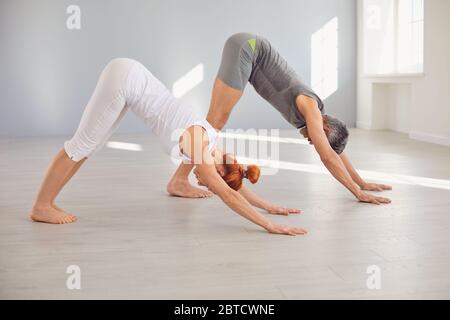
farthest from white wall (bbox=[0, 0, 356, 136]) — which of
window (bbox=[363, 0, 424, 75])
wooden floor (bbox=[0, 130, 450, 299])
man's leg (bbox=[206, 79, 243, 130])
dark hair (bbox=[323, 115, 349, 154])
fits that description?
dark hair (bbox=[323, 115, 349, 154])

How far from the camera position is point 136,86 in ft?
10.1

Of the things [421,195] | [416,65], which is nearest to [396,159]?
[421,195]

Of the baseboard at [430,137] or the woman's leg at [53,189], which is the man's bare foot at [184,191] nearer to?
the woman's leg at [53,189]

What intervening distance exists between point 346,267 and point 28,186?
2.65 metres

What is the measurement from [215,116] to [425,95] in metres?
3.98

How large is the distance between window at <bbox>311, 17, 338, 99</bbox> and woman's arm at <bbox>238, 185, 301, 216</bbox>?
5.97 metres

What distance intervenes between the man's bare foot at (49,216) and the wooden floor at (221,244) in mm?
55

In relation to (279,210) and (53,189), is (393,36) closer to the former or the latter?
(279,210)

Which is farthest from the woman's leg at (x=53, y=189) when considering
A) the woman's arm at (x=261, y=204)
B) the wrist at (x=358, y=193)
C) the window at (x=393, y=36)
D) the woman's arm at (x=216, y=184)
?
the window at (x=393, y=36)

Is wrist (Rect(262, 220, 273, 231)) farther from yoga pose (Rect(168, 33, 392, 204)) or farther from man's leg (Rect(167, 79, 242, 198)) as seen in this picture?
man's leg (Rect(167, 79, 242, 198))

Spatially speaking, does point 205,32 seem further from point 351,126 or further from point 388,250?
point 388,250

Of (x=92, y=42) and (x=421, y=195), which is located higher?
(x=92, y=42)

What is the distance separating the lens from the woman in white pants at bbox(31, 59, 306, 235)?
9.66 ft

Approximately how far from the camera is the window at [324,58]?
362 inches
